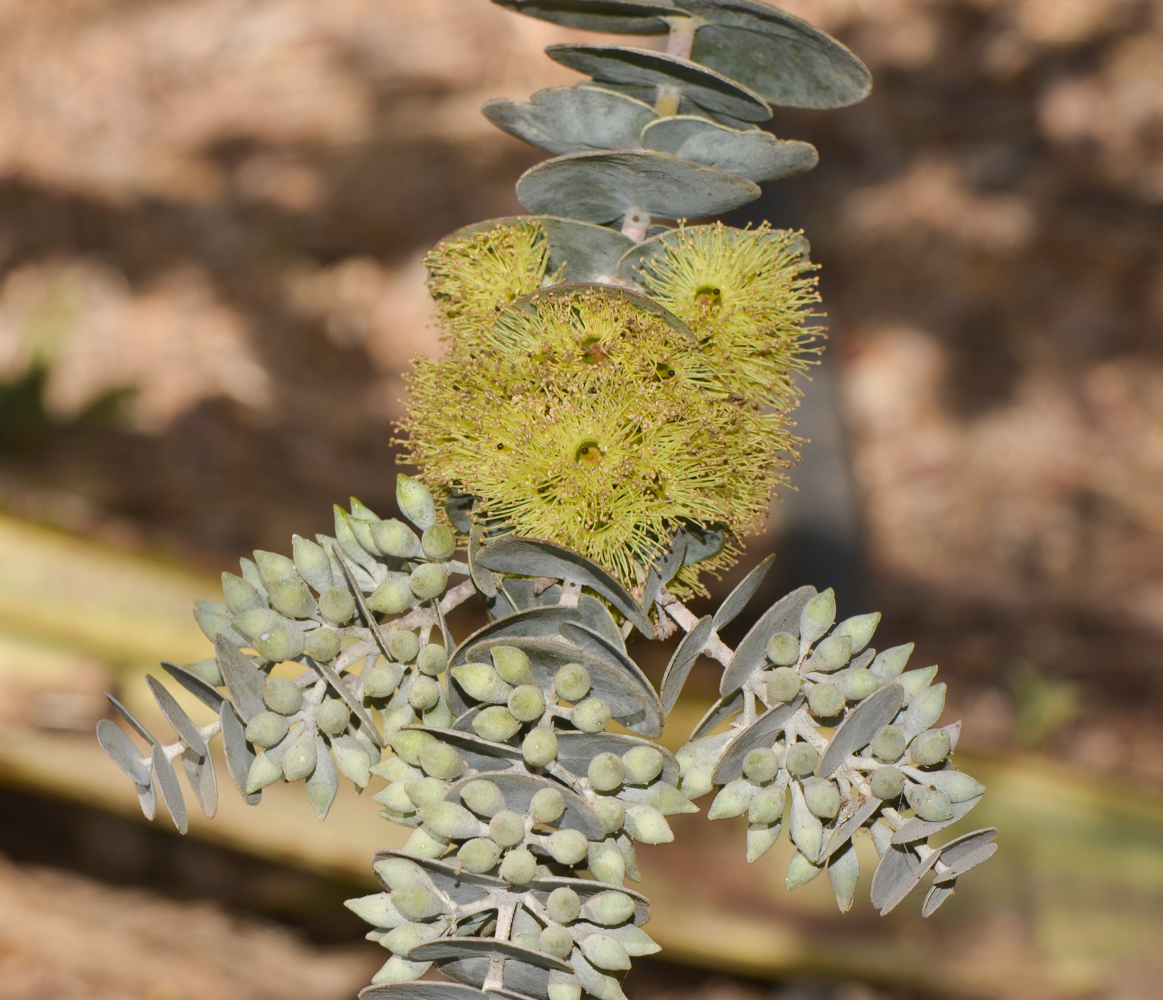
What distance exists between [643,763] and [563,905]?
96 millimetres

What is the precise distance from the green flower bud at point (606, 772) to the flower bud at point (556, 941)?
0.15 ft

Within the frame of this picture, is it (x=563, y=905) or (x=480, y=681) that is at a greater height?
(x=480, y=681)

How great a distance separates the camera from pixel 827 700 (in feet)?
2.29

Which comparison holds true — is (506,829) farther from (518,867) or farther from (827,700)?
(827,700)

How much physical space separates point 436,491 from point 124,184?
3.40 metres

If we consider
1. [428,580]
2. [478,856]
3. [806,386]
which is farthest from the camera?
[806,386]

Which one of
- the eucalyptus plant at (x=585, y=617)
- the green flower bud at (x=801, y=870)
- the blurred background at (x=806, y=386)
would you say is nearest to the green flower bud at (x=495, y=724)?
the eucalyptus plant at (x=585, y=617)

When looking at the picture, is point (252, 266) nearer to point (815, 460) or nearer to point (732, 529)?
point (815, 460)

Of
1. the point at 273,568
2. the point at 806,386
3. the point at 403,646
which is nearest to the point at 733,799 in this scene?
the point at 403,646

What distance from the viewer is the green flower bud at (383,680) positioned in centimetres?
71

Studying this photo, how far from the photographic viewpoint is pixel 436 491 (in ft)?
2.73

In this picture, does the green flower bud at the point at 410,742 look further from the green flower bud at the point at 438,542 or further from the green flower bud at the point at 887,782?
the green flower bud at the point at 887,782

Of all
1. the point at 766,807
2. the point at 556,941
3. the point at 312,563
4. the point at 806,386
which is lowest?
the point at 556,941

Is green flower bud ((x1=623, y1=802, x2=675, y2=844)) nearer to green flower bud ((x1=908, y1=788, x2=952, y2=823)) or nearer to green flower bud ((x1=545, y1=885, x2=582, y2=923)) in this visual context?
green flower bud ((x1=545, y1=885, x2=582, y2=923))
